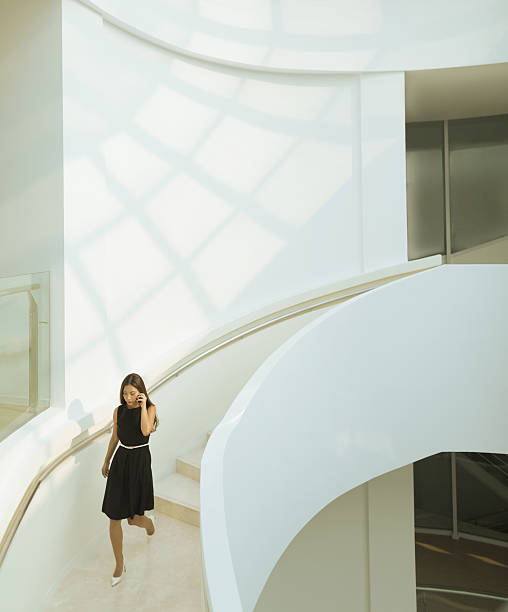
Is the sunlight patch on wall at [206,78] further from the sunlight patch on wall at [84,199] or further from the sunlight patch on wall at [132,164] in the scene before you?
the sunlight patch on wall at [84,199]

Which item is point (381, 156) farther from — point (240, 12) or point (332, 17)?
point (240, 12)

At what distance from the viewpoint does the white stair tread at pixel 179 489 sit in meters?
5.61

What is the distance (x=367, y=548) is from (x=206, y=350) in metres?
3.87

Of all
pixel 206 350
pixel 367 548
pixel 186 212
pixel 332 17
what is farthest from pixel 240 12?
pixel 367 548

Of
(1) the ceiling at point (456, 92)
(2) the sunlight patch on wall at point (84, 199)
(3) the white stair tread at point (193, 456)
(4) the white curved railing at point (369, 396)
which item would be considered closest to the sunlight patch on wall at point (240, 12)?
(1) the ceiling at point (456, 92)

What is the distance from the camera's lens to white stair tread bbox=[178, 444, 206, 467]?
20.5 ft

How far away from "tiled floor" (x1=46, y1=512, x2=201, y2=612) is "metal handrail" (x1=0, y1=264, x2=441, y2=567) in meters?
0.82

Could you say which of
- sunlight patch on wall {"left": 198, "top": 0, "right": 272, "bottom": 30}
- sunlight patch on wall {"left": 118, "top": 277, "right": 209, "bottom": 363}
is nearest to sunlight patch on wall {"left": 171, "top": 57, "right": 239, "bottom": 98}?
sunlight patch on wall {"left": 198, "top": 0, "right": 272, "bottom": 30}

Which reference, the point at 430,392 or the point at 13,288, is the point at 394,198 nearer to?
the point at 430,392

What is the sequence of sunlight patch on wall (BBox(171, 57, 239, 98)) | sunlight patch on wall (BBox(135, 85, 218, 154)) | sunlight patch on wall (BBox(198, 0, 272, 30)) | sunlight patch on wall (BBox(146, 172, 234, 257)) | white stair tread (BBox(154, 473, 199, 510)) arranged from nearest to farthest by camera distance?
white stair tread (BBox(154, 473, 199, 510))
sunlight patch on wall (BBox(135, 85, 218, 154))
sunlight patch on wall (BBox(146, 172, 234, 257))
sunlight patch on wall (BBox(171, 57, 239, 98))
sunlight patch on wall (BBox(198, 0, 272, 30))

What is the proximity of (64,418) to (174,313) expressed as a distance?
2.21 meters

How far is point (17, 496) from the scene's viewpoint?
4.15 m

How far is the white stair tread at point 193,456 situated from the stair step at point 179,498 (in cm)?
18

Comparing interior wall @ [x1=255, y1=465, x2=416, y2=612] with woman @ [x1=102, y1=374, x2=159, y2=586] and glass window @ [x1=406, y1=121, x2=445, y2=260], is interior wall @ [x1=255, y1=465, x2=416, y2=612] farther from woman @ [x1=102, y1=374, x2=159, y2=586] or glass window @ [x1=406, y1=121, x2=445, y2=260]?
glass window @ [x1=406, y1=121, x2=445, y2=260]
